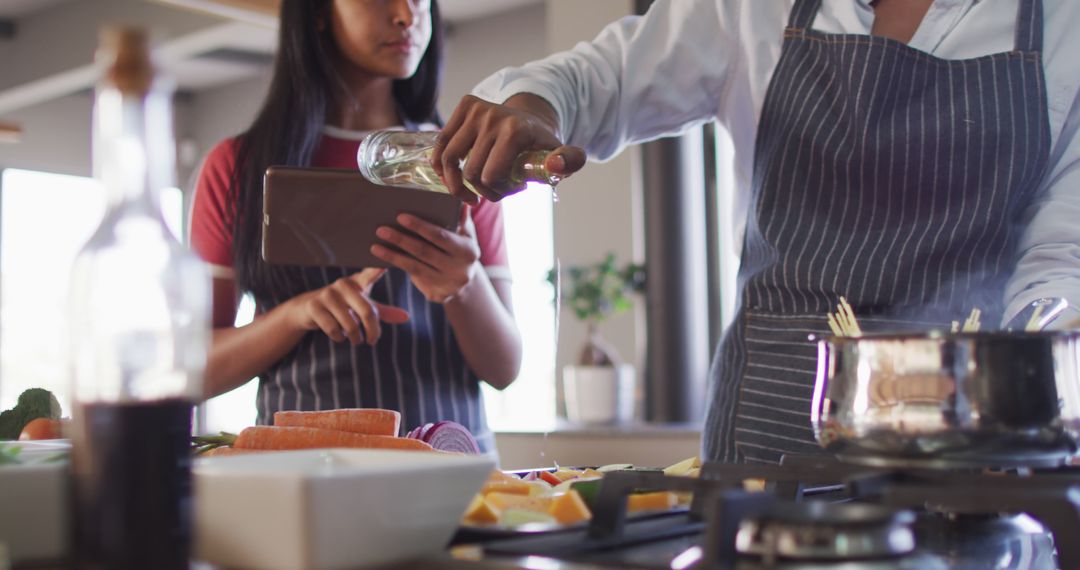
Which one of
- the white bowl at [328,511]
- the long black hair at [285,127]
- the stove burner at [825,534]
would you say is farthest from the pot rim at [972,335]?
the long black hair at [285,127]

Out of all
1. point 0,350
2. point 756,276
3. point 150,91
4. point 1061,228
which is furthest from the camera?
point 0,350

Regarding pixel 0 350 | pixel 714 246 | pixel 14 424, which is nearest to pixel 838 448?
pixel 14 424

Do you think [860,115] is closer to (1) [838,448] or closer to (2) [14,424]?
(1) [838,448]

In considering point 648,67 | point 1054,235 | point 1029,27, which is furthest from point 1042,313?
point 648,67

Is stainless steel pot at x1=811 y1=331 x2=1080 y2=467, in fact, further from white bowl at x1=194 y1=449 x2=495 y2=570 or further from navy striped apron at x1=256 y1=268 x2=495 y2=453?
navy striped apron at x1=256 y1=268 x2=495 y2=453

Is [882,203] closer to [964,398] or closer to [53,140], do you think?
[964,398]

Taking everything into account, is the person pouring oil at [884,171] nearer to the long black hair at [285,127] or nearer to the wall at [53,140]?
the long black hair at [285,127]

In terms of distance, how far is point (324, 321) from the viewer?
1.61 m

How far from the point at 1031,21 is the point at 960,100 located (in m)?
0.13

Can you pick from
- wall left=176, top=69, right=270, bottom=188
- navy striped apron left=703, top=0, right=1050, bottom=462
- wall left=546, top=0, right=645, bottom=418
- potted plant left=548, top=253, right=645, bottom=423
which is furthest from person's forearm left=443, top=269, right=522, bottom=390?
wall left=176, top=69, right=270, bottom=188

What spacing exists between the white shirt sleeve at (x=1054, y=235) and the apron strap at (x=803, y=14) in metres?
0.36

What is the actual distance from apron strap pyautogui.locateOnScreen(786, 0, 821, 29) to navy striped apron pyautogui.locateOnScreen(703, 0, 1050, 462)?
0.03 meters

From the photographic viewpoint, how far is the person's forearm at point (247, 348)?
1.72 metres

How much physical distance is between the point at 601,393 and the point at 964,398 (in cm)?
347
